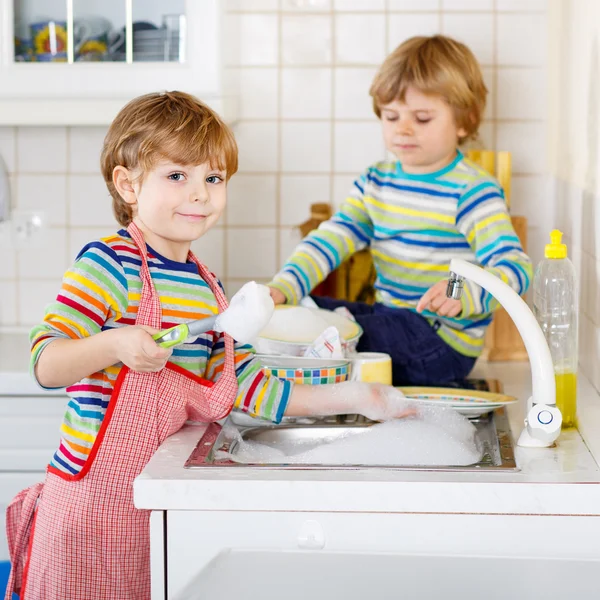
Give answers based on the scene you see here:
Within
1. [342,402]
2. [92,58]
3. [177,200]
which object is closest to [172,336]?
[177,200]

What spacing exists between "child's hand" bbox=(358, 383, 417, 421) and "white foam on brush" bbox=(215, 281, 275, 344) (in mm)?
294

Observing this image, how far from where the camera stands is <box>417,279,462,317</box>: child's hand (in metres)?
1.55

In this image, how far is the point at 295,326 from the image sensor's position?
1621 mm

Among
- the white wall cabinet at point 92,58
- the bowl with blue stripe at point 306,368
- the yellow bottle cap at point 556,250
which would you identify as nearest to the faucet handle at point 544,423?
the yellow bottle cap at point 556,250

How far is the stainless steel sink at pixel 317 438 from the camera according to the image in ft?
3.99

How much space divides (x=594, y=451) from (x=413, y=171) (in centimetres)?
74

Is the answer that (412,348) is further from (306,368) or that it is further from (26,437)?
(26,437)

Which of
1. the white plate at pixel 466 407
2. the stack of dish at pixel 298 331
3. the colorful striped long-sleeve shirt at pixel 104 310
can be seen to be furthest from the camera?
the stack of dish at pixel 298 331

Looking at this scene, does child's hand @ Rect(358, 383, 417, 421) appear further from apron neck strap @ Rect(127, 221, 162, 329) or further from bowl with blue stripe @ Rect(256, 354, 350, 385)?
apron neck strap @ Rect(127, 221, 162, 329)

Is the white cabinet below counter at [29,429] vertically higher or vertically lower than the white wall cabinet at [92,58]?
lower

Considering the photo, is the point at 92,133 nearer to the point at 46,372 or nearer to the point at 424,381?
the point at 424,381

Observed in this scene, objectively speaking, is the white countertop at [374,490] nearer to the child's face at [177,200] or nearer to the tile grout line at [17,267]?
the child's face at [177,200]

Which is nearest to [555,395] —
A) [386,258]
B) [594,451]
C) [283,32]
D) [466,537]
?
[594,451]

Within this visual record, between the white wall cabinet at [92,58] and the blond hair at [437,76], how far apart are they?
329 mm
